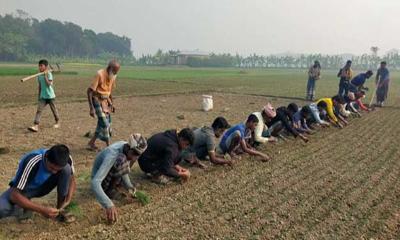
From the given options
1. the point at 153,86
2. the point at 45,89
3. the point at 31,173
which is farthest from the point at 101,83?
the point at 153,86

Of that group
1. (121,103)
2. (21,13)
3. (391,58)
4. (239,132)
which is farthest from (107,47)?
(239,132)

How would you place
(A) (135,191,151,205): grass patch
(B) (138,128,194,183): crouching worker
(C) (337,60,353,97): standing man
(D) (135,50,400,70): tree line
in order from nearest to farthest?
(A) (135,191,151,205): grass patch
(B) (138,128,194,183): crouching worker
(C) (337,60,353,97): standing man
(D) (135,50,400,70): tree line

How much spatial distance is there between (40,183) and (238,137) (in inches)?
133

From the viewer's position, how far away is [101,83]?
7.06 m

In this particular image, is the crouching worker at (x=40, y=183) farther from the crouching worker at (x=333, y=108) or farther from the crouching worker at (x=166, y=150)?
the crouching worker at (x=333, y=108)

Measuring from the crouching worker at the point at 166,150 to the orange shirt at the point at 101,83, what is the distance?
6.60 ft

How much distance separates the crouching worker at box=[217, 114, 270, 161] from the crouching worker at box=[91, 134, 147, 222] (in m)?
2.23

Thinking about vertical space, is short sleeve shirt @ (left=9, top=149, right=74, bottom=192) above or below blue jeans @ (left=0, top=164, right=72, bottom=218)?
above

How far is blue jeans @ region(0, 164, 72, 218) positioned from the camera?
4.07 m

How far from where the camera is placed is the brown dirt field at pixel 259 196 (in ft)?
14.4

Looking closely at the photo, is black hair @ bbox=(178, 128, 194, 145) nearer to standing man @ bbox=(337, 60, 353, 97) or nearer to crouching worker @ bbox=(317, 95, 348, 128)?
crouching worker @ bbox=(317, 95, 348, 128)

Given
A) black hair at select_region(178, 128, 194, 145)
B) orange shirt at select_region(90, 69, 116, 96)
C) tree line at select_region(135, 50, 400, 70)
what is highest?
orange shirt at select_region(90, 69, 116, 96)

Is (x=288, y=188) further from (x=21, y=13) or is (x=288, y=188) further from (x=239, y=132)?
(x=21, y=13)

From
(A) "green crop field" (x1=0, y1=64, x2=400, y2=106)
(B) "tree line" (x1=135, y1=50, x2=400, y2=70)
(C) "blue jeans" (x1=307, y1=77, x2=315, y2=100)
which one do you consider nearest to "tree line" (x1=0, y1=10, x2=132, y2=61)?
(B) "tree line" (x1=135, y1=50, x2=400, y2=70)
